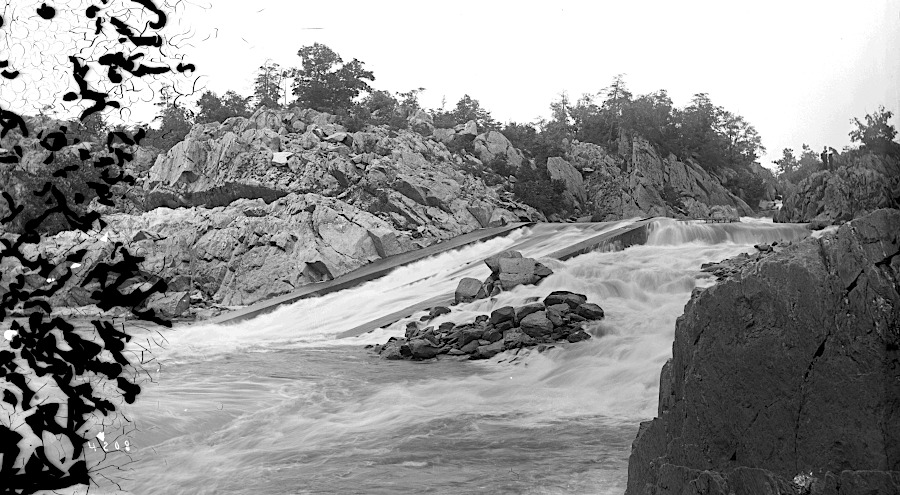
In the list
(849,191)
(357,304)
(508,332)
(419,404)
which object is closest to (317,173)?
(357,304)

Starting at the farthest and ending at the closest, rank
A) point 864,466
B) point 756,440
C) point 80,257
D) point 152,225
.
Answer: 1. point 152,225
2. point 80,257
3. point 756,440
4. point 864,466

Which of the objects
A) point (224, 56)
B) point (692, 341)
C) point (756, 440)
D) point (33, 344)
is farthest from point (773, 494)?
point (224, 56)

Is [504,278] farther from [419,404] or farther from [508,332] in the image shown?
[419,404]

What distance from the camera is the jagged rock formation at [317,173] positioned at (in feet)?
32.6

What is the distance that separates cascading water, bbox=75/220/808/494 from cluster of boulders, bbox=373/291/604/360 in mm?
149

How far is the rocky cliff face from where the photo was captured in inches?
45.8

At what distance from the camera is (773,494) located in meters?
1.22

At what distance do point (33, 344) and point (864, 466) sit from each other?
5.27ft

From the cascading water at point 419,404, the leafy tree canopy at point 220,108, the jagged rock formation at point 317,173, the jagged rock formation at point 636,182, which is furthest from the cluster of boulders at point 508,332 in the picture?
the jagged rock formation at point 636,182

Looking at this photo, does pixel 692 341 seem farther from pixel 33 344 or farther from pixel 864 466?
pixel 33 344

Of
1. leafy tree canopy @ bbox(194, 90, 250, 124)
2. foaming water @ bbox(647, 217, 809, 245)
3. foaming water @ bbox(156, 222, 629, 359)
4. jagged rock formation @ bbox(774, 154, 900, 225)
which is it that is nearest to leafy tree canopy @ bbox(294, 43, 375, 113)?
leafy tree canopy @ bbox(194, 90, 250, 124)

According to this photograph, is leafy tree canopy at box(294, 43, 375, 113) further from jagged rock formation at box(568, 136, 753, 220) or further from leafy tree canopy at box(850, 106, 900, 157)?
→ leafy tree canopy at box(850, 106, 900, 157)

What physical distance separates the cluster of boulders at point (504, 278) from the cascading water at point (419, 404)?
5.4 inches

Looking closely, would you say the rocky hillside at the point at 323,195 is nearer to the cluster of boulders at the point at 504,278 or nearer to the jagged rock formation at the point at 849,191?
the cluster of boulders at the point at 504,278
